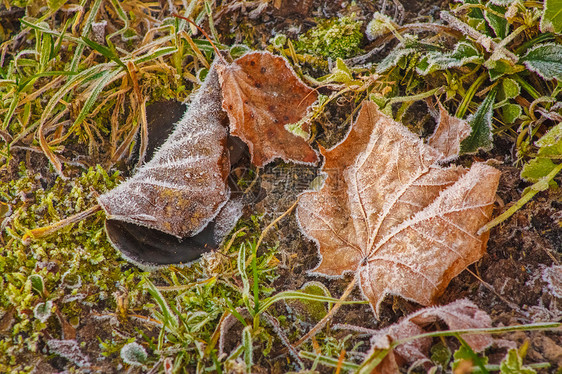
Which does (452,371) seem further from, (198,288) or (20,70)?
(20,70)

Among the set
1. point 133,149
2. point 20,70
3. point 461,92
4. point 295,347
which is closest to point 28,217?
point 133,149

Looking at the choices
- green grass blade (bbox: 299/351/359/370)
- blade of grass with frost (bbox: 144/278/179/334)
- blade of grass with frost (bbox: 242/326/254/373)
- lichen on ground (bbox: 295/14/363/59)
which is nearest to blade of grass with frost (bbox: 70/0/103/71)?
lichen on ground (bbox: 295/14/363/59)

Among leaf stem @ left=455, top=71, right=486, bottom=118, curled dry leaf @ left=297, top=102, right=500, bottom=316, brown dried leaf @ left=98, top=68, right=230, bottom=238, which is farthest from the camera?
leaf stem @ left=455, top=71, right=486, bottom=118

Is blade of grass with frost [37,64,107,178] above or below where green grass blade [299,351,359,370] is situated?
above

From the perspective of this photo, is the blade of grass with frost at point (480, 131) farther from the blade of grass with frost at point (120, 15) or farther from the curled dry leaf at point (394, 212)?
the blade of grass with frost at point (120, 15)

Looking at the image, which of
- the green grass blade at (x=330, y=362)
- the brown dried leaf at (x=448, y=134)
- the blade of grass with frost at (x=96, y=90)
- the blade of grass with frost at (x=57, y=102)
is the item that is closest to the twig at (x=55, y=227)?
the blade of grass with frost at (x=57, y=102)

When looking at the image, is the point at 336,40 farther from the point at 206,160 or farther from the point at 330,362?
the point at 330,362

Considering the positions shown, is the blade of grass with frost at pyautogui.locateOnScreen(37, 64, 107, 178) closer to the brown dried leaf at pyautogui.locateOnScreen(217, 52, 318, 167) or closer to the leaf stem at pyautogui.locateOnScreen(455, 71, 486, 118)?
the brown dried leaf at pyautogui.locateOnScreen(217, 52, 318, 167)
